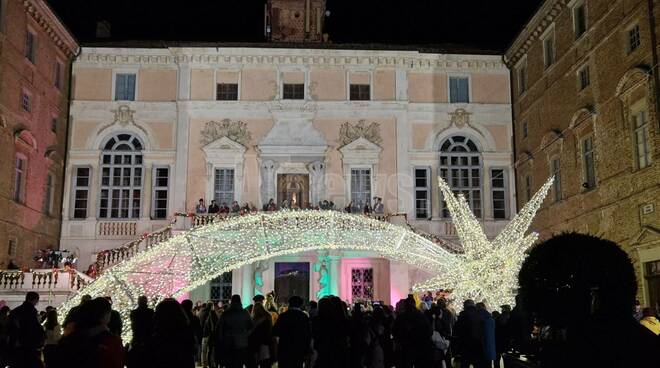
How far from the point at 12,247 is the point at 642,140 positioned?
2119 cm

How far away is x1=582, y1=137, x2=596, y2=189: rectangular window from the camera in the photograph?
23281 mm

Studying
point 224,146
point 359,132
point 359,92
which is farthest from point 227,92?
point 359,132

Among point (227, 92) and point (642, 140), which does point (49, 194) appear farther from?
point (642, 140)

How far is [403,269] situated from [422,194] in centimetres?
377

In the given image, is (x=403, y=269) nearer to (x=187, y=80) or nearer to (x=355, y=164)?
(x=355, y=164)

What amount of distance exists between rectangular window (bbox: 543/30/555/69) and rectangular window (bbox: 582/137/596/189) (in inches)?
179

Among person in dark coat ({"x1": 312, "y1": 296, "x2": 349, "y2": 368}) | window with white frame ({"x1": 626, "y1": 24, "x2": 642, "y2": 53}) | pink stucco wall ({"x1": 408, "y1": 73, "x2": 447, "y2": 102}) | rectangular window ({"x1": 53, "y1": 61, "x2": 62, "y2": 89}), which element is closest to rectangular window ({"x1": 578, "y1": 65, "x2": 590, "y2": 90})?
window with white frame ({"x1": 626, "y1": 24, "x2": 642, "y2": 53})

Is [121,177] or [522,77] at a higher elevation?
[522,77]

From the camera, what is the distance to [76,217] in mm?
29719

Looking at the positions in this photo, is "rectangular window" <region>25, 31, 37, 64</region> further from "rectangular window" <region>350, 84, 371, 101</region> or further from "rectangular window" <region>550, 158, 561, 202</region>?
"rectangular window" <region>550, 158, 561, 202</region>

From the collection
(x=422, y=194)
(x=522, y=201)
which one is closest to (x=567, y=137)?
(x=522, y=201)

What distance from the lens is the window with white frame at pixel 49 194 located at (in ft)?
92.9

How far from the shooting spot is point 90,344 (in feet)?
16.0

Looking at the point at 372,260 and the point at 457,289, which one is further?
the point at 372,260
